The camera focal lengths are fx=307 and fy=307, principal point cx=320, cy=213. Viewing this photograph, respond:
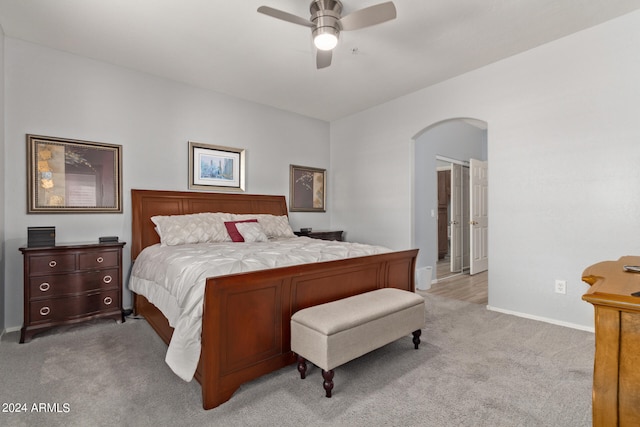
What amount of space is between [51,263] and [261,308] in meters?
2.23

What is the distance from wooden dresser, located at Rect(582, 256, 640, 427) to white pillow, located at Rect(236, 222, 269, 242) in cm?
315

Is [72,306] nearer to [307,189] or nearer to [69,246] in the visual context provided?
[69,246]

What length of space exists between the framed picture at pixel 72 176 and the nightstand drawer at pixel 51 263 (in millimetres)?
606

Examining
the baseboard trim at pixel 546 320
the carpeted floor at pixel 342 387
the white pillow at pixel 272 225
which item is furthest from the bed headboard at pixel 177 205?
the baseboard trim at pixel 546 320

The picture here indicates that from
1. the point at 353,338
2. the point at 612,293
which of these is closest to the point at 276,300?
the point at 353,338

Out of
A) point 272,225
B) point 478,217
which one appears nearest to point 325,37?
point 272,225

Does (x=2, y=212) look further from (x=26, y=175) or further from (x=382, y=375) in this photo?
(x=382, y=375)

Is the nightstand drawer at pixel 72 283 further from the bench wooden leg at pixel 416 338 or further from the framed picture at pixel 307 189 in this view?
the bench wooden leg at pixel 416 338

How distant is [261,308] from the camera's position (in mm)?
2035

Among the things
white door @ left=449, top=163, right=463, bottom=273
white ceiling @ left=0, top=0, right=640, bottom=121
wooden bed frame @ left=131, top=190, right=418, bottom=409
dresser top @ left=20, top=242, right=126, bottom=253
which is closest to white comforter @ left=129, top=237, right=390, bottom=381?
wooden bed frame @ left=131, top=190, right=418, bottom=409

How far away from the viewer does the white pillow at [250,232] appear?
3623 mm

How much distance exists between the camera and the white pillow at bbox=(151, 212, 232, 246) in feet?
10.9

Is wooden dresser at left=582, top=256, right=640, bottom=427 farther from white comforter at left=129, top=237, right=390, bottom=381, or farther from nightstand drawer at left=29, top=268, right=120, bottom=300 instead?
nightstand drawer at left=29, top=268, right=120, bottom=300

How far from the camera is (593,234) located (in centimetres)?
291
